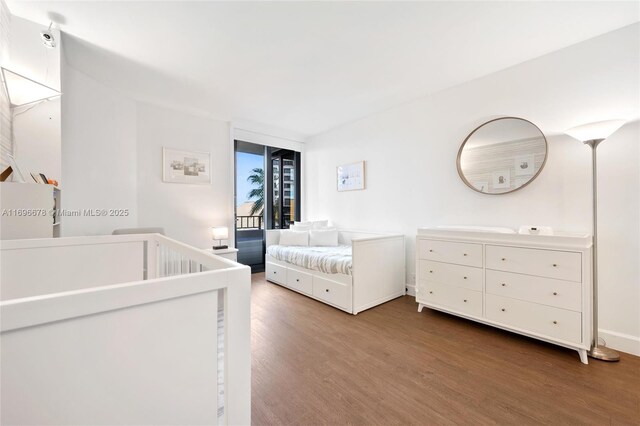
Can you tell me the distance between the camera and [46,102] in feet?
6.29

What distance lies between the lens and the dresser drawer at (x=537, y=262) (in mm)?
1815

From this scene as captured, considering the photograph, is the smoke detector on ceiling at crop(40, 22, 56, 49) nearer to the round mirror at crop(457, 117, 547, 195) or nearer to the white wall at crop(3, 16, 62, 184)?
the white wall at crop(3, 16, 62, 184)

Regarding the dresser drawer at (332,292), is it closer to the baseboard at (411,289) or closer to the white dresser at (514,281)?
the white dresser at (514,281)

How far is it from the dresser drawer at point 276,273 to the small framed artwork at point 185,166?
5.00 ft

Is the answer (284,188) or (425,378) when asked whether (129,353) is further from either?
(284,188)

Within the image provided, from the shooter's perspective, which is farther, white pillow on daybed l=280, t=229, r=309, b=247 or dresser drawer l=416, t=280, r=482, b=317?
white pillow on daybed l=280, t=229, r=309, b=247

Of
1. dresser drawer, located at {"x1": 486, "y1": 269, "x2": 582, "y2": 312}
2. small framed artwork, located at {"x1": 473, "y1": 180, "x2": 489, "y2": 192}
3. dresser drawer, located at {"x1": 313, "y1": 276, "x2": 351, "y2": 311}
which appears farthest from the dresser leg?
dresser drawer, located at {"x1": 313, "y1": 276, "x2": 351, "y2": 311}

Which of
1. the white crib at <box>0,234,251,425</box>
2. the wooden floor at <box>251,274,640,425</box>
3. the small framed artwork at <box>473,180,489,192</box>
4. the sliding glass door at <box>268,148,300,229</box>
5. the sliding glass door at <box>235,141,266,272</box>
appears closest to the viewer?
the white crib at <box>0,234,251,425</box>

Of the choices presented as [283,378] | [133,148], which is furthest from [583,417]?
[133,148]

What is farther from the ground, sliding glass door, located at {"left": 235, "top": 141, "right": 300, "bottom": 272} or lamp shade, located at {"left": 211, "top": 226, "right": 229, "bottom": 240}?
sliding glass door, located at {"left": 235, "top": 141, "right": 300, "bottom": 272}

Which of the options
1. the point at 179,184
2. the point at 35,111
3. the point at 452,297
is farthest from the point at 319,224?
the point at 35,111

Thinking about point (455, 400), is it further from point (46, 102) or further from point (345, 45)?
point (46, 102)

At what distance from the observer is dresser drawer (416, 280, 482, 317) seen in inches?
89.0

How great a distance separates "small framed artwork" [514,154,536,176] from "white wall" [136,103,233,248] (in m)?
3.49
